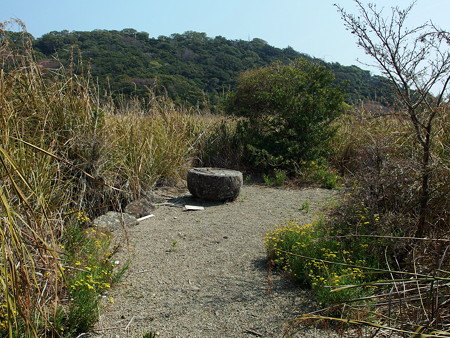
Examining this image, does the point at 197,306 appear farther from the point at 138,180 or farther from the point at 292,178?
the point at 292,178

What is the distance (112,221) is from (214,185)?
2136 millimetres

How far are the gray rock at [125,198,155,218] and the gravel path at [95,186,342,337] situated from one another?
0.24 m

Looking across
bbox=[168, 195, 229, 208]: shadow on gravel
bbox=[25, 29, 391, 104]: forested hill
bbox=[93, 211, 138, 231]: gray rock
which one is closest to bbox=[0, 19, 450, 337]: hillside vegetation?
bbox=[93, 211, 138, 231]: gray rock

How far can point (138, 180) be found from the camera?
6777 mm

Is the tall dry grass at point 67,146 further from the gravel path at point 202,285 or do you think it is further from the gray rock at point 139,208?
the gravel path at point 202,285

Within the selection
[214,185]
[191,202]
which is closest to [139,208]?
[191,202]

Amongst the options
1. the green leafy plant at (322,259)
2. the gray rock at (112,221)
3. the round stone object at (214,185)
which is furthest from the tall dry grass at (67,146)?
the green leafy plant at (322,259)

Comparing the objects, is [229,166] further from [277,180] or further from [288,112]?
[288,112]

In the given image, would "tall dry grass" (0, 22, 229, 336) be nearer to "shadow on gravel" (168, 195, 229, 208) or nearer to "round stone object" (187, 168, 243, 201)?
"shadow on gravel" (168, 195, 229, 208)

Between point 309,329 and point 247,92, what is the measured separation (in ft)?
25.1

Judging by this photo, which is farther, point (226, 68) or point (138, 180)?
point (226, 68)

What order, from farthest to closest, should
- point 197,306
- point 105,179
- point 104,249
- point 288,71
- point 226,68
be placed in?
point 226,68 → point 288,71 → point 105,179 → point 104,249 → point 197,306

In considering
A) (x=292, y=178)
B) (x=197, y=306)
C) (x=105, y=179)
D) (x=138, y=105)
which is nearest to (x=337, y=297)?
(x=197, y=306)

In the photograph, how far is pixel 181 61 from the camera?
28234 mm
